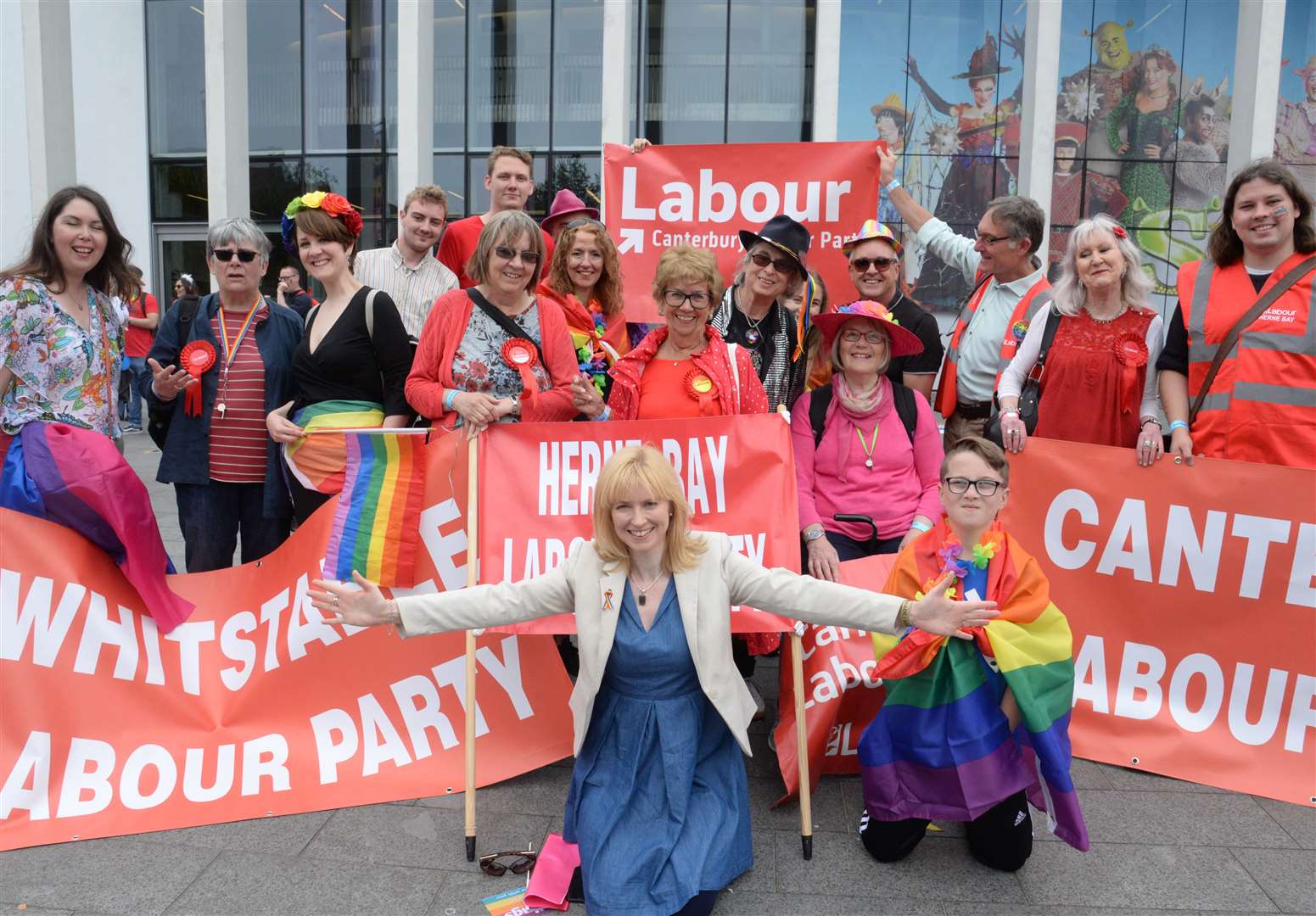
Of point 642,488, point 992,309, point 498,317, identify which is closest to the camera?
point 642,488

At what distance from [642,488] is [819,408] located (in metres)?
1.50

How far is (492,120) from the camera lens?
20078 millimetres

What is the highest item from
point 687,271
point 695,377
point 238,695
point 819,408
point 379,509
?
point 687,271

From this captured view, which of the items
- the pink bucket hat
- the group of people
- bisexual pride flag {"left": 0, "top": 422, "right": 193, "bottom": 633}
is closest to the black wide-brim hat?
the group of people

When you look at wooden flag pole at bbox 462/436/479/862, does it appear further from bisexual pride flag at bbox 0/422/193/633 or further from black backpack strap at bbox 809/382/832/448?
black backpack strap at bbox 809/382/832/448

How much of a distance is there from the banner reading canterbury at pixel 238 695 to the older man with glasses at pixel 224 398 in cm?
41

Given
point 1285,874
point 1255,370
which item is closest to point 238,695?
point 1285,874

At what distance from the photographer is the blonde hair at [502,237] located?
3.97 meters

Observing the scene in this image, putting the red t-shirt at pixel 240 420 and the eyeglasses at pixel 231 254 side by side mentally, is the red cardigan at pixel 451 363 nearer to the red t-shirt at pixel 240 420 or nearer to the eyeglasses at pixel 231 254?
the red t-shirt at pixel 240 420

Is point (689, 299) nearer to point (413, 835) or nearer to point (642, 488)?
point (642, 488)

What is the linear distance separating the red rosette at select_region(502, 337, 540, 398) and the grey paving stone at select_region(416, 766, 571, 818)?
5.04ft

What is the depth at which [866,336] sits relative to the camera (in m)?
4.16

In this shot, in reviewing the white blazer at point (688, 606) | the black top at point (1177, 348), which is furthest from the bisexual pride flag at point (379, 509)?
the black top at point (1177, 348)

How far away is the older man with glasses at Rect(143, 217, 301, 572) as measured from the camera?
14.2 feet
